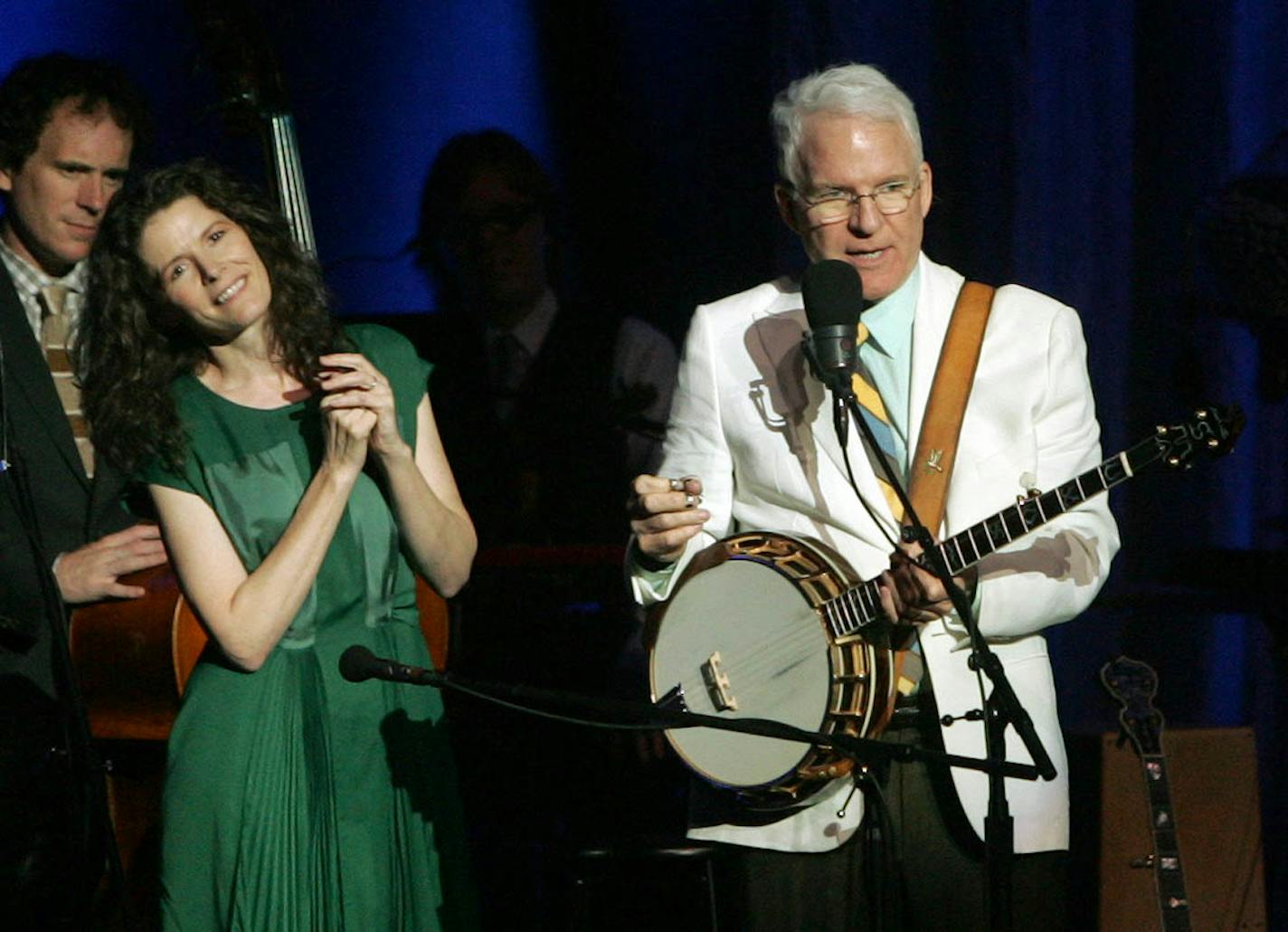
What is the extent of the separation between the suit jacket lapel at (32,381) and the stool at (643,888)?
1378 mm

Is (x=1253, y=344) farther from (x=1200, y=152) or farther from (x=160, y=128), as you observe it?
(x=160, y=128)

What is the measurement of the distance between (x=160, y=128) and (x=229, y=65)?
111 centimetres

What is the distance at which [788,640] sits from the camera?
2.70 meters

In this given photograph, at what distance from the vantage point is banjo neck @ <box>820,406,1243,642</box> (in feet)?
7.70

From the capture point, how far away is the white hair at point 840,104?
9.13 feet

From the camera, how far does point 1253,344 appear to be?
12.1 ft

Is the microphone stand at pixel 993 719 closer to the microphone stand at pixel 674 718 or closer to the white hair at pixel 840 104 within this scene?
the microphone stand at pixel 674 718

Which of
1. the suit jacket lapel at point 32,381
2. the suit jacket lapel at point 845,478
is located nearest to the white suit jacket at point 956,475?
the suit jacket lapel at point 845,478

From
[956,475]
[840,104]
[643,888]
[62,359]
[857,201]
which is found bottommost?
[643,888]

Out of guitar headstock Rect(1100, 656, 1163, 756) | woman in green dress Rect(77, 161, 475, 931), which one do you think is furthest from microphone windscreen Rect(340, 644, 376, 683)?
guitar headstock Rect(1100, 656, 1163, 756)

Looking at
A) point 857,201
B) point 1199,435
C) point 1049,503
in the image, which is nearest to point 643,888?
point 1049,503

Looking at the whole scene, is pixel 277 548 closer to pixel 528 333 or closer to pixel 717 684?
pixel 717 684

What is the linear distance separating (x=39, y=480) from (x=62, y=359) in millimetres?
298

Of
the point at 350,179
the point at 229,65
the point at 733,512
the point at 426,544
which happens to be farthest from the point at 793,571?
the point at 350,179
